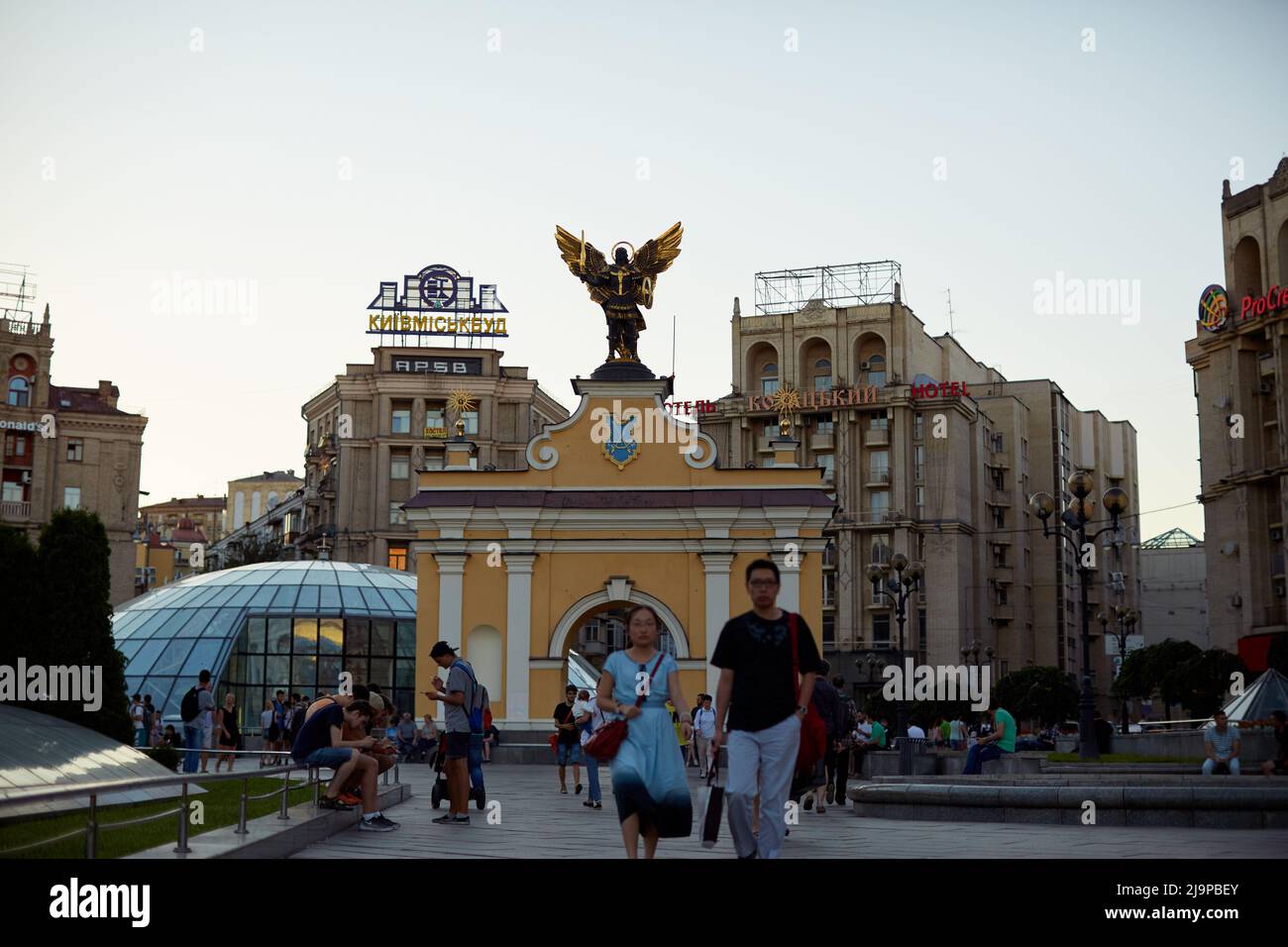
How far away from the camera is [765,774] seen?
9109 millimetres

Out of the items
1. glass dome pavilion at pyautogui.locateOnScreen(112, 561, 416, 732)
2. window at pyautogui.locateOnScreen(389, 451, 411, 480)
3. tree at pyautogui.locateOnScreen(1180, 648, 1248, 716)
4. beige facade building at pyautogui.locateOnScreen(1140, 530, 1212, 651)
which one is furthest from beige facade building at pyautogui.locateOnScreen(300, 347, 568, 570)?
beige facade building at pyautogui.locateOnScreen(1140, 530, 1212, 651)

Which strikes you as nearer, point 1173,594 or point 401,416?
point 401,416

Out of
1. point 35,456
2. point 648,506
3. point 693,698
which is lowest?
point 693,698

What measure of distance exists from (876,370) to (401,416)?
89.7 ft

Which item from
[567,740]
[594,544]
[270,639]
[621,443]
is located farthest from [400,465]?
[567,740]

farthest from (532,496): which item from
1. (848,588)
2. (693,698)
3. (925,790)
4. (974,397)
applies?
(974,397)

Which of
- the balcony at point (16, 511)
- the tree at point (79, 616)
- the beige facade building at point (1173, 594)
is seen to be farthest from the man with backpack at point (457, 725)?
the beige facade building at point (1173, 594)

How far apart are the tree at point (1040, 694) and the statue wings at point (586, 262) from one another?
31.8 meters

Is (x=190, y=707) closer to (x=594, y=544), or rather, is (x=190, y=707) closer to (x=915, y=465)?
(x=594, y=544)
